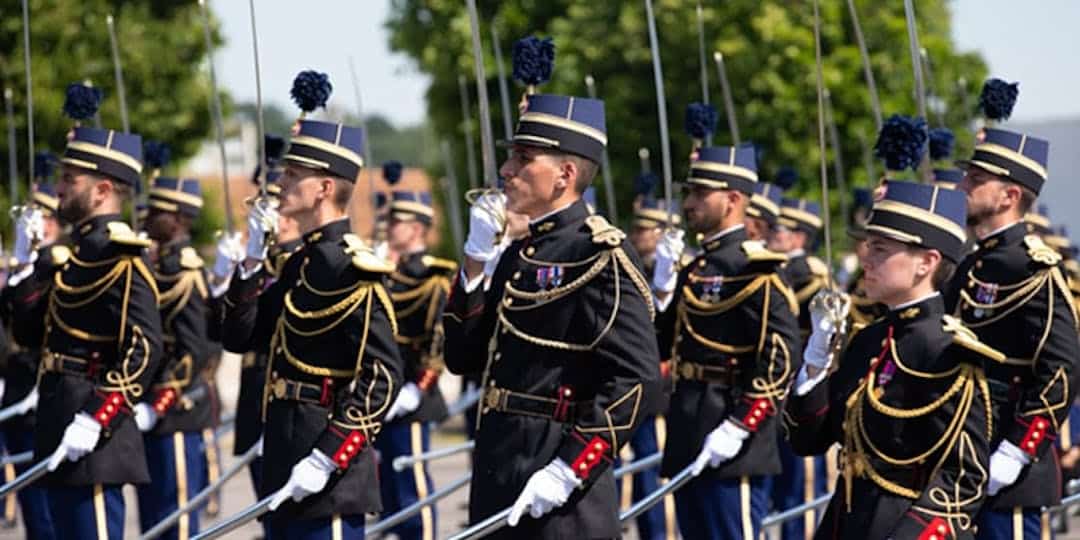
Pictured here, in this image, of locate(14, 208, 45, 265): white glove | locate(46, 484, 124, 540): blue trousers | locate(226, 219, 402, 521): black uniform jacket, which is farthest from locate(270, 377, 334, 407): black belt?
locate(14, 208, 45, 265): white glove

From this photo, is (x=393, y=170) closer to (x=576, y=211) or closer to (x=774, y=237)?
(x=774, y=237)

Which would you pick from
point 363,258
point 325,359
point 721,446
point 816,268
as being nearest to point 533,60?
point 363,258

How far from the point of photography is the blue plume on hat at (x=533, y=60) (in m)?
6.59

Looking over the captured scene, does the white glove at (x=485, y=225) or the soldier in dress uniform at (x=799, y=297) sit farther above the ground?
the white glove at (x=485, y=225)

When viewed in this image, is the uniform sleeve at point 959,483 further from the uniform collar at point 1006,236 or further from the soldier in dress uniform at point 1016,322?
the uniform collar at point 1006,236

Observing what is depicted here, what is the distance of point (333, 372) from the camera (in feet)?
23.6

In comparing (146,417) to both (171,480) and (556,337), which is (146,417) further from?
(556,337)

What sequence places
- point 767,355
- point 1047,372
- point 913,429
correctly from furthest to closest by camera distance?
point 767,355, point 1047,372, point 913,429

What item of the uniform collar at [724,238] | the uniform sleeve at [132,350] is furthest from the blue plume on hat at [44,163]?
the uniform collar at [724,238]

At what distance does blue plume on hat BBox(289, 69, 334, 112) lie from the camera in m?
7.54

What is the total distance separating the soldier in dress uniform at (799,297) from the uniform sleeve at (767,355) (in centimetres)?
164

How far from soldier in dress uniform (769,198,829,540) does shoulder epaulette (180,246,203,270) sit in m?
2.79

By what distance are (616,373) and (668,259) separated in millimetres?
2627

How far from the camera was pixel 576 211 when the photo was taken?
646cm
